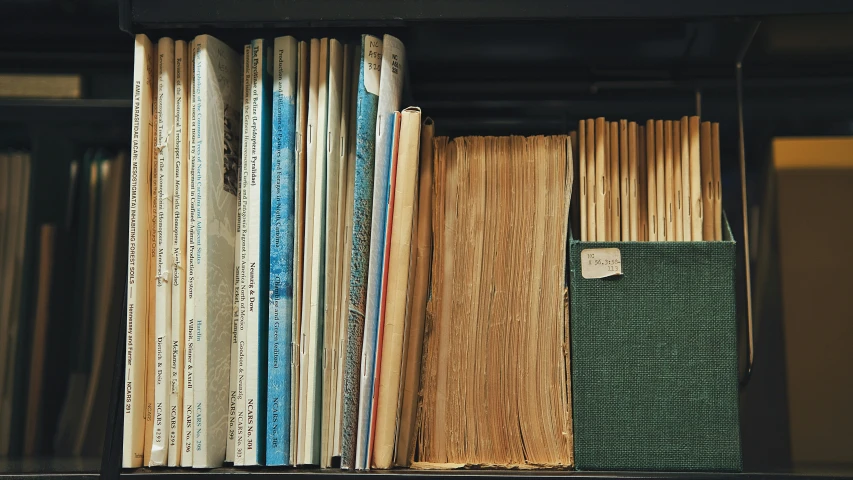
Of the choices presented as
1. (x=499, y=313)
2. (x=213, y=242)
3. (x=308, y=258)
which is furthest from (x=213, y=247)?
(x=499, y=313)

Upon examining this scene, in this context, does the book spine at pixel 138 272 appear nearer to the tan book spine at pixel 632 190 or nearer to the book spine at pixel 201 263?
the book spine at pixel 201 263

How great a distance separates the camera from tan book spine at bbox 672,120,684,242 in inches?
33.7

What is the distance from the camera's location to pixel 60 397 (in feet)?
3.53

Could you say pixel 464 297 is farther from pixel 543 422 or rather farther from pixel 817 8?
pixel 817 8

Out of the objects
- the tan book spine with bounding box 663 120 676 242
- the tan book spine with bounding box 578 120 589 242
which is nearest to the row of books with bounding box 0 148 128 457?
the tan book spine with bounding box 578 120 589 242

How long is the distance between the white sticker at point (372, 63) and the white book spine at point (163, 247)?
239 mm

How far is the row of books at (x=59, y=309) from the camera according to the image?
1067 millimetres

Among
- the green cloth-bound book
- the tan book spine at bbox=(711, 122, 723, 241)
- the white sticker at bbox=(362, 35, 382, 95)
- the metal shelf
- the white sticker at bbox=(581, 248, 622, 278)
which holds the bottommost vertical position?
the green cloth-bound book

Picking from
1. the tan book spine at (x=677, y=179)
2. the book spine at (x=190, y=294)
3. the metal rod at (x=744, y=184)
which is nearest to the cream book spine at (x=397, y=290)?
the book spine at (x=190, y=294)

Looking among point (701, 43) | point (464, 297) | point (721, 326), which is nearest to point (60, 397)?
point (464, 297)

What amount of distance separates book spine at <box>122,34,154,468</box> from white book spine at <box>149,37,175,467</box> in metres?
0.02

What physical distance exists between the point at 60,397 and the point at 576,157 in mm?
847

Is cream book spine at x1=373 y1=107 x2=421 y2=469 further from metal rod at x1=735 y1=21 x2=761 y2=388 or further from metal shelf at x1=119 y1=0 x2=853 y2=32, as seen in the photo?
metal rod at x1=735 y1=21 x2=761 y2=388

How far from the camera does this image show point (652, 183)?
870 mm
